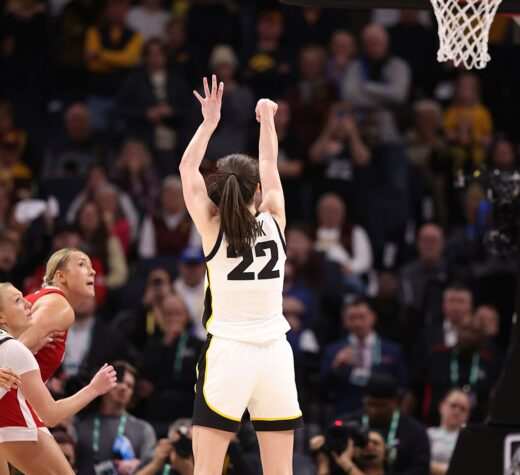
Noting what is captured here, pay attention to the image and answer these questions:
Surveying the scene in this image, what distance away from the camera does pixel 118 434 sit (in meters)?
10.5

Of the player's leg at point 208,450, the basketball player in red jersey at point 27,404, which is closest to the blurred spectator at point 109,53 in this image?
the basketball player in red jersey at point 27,404

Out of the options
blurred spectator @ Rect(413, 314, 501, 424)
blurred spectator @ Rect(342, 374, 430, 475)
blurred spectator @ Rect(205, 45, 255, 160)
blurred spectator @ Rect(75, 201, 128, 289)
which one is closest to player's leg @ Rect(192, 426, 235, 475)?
blurred spectator @ Rect(342, 374, 430, 475)

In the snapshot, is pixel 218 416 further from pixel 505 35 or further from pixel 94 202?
pixel 505 35

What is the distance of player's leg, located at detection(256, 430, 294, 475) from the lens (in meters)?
7.48

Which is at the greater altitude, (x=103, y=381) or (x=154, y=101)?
(x=154, y=101)

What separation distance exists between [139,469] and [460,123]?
7947mm

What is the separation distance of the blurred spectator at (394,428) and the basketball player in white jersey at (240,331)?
3.39 m

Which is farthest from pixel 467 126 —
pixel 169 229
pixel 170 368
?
pixel 170 368

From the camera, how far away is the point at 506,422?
29.7 ft

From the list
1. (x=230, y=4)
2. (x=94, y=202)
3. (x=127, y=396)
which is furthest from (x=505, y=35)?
(x=127, y=396)

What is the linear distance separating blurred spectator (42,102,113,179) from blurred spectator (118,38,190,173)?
563 mm

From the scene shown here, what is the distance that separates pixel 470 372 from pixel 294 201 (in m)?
4.00

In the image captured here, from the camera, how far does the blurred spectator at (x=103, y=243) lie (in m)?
14.5

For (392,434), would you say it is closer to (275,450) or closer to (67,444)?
(67,444)
